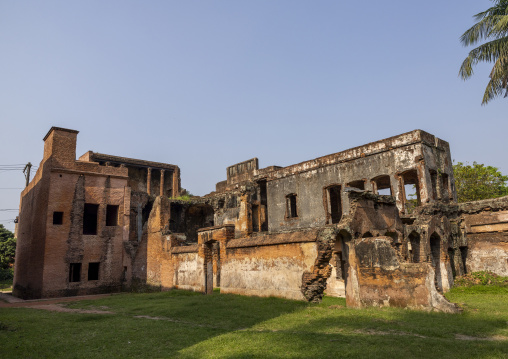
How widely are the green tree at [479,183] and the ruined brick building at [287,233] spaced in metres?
7.34

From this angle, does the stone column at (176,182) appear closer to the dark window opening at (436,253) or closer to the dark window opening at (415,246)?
the dark window opening at (415,246)

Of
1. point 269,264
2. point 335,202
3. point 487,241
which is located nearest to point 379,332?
point 269,264

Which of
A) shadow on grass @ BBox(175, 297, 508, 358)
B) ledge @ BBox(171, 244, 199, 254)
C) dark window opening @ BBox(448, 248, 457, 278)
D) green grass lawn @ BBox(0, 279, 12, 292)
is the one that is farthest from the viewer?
green grass lawn @ BBox(0, 279, 12, 292)

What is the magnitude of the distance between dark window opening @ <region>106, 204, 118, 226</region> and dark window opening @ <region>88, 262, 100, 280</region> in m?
2.41

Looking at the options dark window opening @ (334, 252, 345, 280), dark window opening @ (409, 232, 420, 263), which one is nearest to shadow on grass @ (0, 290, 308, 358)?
dark window opening @ (334, 252, 345, 280)

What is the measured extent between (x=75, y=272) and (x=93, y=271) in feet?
2.77

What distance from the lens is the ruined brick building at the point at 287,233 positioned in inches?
410

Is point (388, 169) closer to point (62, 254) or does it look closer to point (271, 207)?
point (271, 207)

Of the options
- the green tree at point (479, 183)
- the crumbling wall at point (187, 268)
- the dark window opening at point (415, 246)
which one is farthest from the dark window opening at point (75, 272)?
the green tree at point (479, 183)

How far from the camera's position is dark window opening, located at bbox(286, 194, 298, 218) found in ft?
69.6

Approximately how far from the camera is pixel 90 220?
74.0ft

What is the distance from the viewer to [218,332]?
23.7ft

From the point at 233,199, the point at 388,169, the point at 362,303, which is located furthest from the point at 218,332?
the point at 233,199

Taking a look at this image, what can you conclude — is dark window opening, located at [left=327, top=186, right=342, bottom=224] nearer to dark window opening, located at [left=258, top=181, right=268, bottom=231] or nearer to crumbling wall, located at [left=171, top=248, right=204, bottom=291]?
dark window opening, located at [left=258, top=181, right=268, bottom=231]
